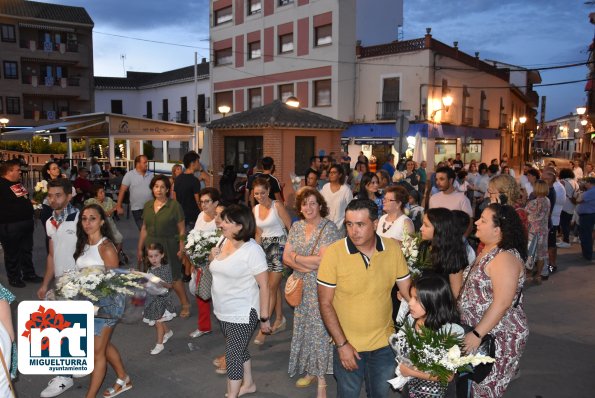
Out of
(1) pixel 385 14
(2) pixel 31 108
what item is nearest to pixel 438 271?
(1) pixel 385 14

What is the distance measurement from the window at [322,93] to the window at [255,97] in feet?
17.2

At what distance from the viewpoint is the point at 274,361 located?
18.4 ft

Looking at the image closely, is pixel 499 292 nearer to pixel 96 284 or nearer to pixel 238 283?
pixel 238 283

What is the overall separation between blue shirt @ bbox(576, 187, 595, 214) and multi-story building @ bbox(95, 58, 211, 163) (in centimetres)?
3042

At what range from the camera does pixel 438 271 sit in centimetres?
407

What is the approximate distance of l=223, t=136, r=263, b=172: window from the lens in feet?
56.1

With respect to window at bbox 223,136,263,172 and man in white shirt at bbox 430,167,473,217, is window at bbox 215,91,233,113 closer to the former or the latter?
window at bbox 223,136,263,172

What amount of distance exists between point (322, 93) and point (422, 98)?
6.31 meters

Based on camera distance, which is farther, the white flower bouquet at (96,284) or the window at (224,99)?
the window at (224,99)

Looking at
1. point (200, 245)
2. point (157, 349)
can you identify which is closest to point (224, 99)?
point (200, 245)

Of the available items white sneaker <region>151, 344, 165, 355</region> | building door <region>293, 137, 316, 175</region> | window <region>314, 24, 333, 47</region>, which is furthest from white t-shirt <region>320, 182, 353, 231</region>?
window <region>314, 24, 333, 47</region>

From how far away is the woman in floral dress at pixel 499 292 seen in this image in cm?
337

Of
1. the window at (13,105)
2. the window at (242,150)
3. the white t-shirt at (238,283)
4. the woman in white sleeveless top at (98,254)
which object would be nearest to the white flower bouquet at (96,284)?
the woman in white sleeveless top at (98,254)

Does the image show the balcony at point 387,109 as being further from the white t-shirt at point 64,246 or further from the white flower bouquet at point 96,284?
the white flower bouquet at point 96,284
